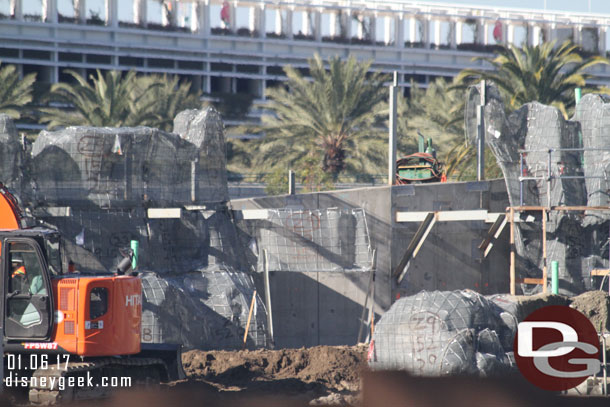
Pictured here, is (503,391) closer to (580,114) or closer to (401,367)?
(401,367)

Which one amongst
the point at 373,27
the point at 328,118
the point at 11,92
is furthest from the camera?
the point at 373,27

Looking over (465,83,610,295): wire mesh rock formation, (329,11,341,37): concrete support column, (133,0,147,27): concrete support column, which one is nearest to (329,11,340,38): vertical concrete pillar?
(329,11,341,37): concrete support column

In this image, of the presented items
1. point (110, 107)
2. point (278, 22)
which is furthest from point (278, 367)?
point (278, 22)

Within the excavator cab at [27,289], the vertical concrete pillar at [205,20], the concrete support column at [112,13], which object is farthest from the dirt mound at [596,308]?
the vertical concrete pillar at [205,20]

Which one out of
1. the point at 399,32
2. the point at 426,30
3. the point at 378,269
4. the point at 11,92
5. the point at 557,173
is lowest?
the point at 378,269

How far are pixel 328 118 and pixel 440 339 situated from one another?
2572cm

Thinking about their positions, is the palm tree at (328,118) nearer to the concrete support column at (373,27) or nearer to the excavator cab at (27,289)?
the excavator cab at (27,289)

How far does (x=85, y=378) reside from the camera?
12.9 m

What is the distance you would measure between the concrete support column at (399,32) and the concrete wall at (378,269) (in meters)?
50.7

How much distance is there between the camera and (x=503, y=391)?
12.4m

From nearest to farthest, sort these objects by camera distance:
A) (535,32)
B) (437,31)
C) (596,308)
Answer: (596,308), (437,31), (535,32)

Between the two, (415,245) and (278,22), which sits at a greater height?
(278,22)

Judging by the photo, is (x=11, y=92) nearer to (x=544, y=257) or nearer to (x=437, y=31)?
(x=544, y=257)

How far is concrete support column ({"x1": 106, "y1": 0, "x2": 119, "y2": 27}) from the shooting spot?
64312mm
